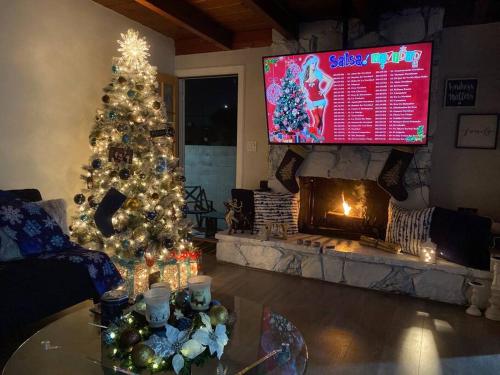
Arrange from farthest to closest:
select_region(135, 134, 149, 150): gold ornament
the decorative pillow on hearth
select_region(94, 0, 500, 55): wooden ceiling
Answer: the decorative pillow on hearth → select_region(135, 134, 149, 150): gold ornament → select_region(94, 0, 500, 55): wooden ceiling

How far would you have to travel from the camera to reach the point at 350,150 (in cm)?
355

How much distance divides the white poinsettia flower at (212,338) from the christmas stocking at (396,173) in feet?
8.25

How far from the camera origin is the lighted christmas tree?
10.4 feet

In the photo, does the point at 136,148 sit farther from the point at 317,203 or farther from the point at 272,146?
the point at 317,203

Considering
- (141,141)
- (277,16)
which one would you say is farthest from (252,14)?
(141,141)

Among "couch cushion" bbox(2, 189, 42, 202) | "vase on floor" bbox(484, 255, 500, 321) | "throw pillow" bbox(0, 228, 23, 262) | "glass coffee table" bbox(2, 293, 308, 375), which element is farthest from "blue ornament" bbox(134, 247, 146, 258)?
"vase on floor" bbox(484, 255, 500, 321)

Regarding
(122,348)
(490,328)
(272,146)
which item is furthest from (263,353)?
(272,146)

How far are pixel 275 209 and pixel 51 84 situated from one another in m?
2.45

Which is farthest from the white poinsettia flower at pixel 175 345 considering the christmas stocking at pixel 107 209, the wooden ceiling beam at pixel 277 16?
the wooden ceiling beam at pixel 277 16

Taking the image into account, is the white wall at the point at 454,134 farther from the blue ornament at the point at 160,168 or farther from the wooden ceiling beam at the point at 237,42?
the blue ornament at the point at 160,168

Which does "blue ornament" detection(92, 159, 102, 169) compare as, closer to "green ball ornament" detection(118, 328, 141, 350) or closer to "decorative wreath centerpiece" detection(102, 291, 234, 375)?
"decorative wreath centerpiece" detection(102, 291, 234, 375)

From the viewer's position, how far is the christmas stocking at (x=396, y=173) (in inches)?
129

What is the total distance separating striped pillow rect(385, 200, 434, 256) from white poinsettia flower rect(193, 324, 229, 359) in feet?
7.62

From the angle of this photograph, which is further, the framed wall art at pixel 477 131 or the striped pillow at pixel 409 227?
the framed wall art at pixel 477 131
